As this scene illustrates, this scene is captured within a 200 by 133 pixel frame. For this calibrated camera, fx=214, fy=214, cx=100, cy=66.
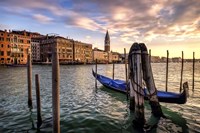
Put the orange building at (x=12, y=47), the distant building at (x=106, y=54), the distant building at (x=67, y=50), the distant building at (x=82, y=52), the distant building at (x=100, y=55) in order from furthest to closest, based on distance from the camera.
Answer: the distant building at (x=106, y=54) < the distant building at (x=100, y=55) < the distant building at (x=82, y=52) < the distant building at (x=67, y=50) < the orange building at (x=12, y=47)

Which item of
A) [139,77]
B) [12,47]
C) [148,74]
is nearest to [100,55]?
[12,47]

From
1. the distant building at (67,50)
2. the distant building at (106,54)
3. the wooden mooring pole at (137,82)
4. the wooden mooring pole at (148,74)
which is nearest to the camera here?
the wooden mooring pole at (137,82)

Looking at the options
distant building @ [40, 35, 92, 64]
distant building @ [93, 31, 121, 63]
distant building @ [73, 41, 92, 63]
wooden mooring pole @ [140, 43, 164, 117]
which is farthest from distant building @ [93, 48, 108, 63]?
wooden mooring pole @ [140, 43, 164, 117]

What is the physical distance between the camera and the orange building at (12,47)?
6506 centimetres

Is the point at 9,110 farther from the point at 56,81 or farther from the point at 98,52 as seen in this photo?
the point at 98,52

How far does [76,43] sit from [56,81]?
93011mm

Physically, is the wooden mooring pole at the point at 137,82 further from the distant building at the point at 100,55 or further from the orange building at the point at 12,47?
the distant building at the point at 100,55

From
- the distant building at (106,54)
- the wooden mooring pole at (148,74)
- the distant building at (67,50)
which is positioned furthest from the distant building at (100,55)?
the wooden mooring pole at (148,74)

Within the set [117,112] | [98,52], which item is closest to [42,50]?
[98,52]

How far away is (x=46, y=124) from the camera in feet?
24.1

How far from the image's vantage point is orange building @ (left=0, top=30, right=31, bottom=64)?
2562 inches

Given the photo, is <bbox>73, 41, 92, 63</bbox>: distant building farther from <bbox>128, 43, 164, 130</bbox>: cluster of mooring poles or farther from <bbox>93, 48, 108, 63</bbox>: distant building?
<bbox>128, 43, 164, 130</bbox>: cluster of mooring poles

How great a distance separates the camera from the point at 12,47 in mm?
68188

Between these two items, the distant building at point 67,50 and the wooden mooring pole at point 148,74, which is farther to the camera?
the distant building at point 67,50
